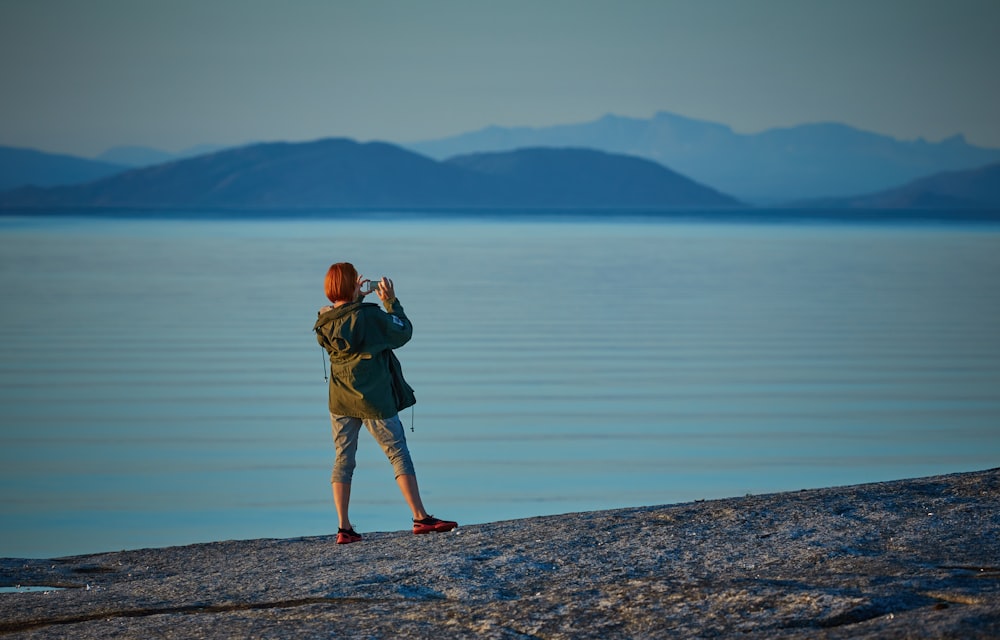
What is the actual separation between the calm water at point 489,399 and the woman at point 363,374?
252 centimetres

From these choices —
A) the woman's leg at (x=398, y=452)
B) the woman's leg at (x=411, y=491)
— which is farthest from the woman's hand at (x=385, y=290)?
the woman's leg at (x=411, y=491)

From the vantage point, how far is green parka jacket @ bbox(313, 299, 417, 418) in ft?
22.1

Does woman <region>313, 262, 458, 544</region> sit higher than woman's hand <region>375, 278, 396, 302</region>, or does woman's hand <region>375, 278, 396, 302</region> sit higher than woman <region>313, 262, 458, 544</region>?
woman's hand <region>375, 278, 396, 302</region>

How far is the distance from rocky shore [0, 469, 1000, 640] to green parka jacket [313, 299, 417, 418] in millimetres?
704

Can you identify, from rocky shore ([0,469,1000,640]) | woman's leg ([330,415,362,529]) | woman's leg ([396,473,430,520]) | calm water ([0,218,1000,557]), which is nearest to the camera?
rocky shore ([0,469,1000,640])

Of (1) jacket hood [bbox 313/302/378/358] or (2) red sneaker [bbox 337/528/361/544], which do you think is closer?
(1) jacket hood [bbox 313/302/378/358]

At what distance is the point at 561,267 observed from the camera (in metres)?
41.4

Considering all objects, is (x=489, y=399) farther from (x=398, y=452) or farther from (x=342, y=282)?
(x=342, y=282)

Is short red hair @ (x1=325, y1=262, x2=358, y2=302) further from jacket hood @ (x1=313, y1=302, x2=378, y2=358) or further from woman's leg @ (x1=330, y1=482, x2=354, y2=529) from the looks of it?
woman's leg @ (x1=330, y1=482, x2=354, y2=529)

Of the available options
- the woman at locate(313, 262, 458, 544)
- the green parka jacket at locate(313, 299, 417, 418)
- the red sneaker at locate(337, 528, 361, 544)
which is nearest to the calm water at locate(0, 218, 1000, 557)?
the red sneaker at locate(337, 528, 361, 544)

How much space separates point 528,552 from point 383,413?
110cm

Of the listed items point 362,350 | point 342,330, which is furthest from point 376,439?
point 342,330

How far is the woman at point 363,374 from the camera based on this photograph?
22.2ft

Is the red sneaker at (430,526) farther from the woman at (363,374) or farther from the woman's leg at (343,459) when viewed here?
the woman's leg at (343,459)
